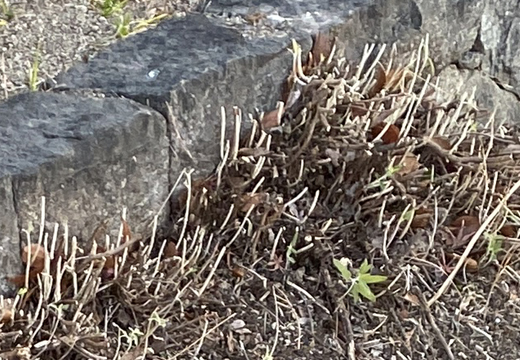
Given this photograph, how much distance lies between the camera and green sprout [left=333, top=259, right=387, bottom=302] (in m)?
2.16

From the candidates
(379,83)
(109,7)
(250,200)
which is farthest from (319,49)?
(109,7)

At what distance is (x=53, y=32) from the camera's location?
2477 millimetres

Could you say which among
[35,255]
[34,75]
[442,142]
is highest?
Answer: [34,75]

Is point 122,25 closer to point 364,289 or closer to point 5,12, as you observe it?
point 5,12

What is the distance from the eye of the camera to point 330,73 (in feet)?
7.91

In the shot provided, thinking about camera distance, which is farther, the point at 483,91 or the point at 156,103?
the point at 483,91

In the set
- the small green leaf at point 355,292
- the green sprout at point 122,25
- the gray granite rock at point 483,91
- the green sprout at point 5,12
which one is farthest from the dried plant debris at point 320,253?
the green sprout at point 5,12

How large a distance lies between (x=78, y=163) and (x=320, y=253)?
2.04 ft

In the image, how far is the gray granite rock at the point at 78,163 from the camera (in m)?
1.89

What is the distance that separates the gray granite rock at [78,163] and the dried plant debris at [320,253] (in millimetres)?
60

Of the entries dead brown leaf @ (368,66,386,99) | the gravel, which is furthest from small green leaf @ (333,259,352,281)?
the gravel

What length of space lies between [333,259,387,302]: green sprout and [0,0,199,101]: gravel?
0.84m

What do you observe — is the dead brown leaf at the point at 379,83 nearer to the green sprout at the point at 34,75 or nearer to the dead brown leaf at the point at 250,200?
the dead brown leaf at the point at 250,200

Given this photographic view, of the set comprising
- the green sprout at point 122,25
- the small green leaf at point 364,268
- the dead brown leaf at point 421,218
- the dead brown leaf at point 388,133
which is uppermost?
the green sprout at point 122,25
